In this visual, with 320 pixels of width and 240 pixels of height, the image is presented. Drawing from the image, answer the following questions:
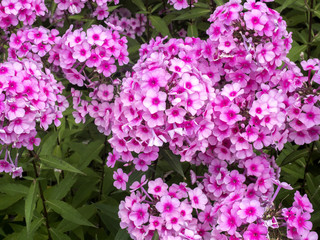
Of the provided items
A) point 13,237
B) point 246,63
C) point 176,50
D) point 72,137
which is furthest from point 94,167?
point 246,63

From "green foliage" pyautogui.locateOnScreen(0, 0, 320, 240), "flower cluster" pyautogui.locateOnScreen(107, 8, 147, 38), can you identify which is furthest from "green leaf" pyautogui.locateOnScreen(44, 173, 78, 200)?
"flower cluster" pyautogui.locateOnScreen(107, 8, 147, 38)

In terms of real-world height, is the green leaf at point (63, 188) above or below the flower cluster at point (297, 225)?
below

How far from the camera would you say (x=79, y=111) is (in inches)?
115

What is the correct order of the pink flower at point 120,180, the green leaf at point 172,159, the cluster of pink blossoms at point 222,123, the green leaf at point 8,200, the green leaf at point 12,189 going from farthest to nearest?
the green leaf at point 8,200, the green leaf at point 12,189, the pink flower at point 120,180, the green leaf at point 172,159, the cluster of pink blossoms at point 222,123

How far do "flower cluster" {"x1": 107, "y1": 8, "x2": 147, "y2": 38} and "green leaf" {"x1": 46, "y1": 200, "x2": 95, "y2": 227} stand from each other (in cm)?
190

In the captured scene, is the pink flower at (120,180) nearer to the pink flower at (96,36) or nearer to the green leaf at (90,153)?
the green leaf at (90,153)

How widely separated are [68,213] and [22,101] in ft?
3.03

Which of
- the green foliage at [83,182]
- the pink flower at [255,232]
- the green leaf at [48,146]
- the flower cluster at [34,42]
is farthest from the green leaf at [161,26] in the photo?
the pink flower at [255,232]

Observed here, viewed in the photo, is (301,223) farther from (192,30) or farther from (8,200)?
(192,30)

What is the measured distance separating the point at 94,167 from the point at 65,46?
4.38 ft

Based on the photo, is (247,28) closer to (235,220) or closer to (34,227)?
(235,220)

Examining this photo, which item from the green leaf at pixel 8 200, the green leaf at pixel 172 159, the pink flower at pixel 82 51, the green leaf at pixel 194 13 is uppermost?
the pink flower at pixel 82 51

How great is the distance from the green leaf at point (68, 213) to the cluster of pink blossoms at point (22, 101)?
55 cm

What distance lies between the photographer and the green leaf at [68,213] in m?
3.00
